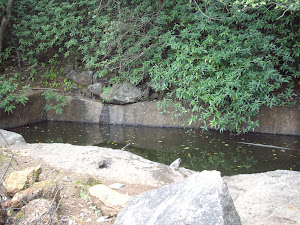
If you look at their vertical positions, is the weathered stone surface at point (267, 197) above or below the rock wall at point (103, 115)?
below

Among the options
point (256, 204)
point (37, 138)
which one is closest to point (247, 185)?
point (256, 204)

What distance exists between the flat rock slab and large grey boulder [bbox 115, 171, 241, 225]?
1.74 metres

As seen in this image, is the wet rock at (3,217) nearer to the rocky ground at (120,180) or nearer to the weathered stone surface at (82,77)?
the rocky ground at (120,180)

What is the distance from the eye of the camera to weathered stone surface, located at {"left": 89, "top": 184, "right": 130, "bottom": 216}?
2.57 meters

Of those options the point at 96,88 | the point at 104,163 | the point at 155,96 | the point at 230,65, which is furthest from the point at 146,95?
the point at 104,163

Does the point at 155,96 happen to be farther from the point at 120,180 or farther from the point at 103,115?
the point at 120,180

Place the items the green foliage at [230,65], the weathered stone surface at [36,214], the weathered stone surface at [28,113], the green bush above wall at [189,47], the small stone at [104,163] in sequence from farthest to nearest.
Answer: the weathered stone surface at [28,113] < the green bush above wall at [189,47] < the green foliage at [230,65] < the small stone at [104,163] < the weathered stone surface at [36,214]

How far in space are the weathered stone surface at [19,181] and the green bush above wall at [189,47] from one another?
387cm

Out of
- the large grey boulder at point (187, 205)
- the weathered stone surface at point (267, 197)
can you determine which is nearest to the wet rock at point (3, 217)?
the large grey boulder at point (187, 205)

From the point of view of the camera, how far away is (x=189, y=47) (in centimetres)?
669

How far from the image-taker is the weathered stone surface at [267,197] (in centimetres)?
256

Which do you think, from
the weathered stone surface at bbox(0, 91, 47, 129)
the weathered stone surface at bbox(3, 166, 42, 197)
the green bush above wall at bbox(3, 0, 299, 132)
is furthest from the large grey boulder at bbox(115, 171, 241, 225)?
the weathered stone surface at bbox(0, 91, 47, 129)

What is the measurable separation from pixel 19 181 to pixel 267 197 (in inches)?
101

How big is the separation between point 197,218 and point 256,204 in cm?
162
